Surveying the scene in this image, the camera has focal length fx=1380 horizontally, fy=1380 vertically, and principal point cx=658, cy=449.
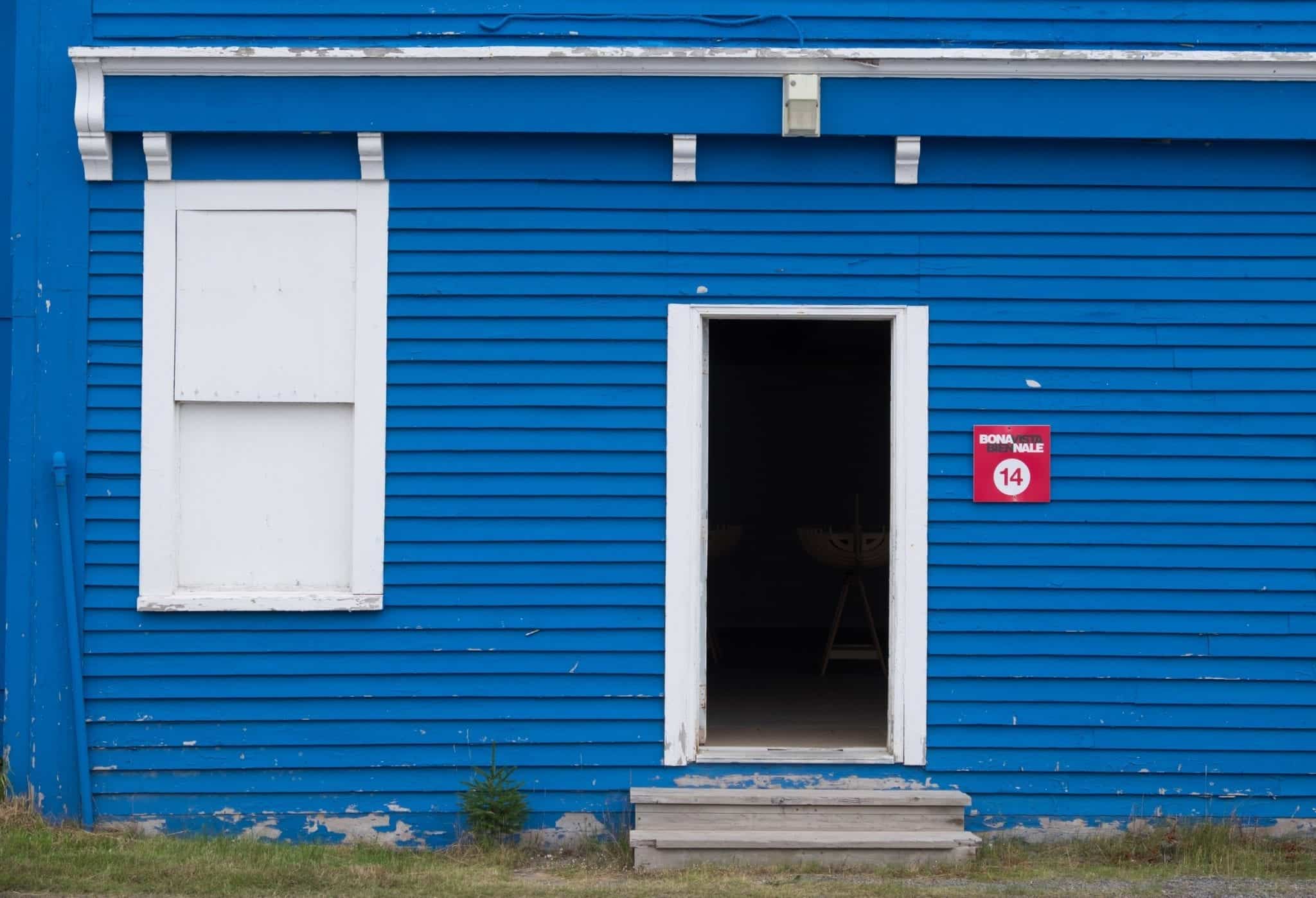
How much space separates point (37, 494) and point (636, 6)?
3.74m

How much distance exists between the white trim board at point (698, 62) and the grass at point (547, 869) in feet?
11.9

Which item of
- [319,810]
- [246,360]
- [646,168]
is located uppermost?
[646,168]

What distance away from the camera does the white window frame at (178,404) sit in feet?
21.7

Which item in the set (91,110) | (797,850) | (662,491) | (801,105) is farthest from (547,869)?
(91,110)

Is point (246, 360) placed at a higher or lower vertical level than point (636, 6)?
lower

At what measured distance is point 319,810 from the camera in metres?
6.66

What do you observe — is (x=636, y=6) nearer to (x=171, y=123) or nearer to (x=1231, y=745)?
(x=171, y=123)

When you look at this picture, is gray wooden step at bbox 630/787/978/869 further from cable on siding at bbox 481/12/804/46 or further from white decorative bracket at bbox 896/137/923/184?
cable on siding at bbox 481/12/804/46

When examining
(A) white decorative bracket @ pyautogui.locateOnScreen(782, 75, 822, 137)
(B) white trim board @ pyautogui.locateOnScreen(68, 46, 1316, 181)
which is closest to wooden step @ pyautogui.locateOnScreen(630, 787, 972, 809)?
(A) white decorative bracket @ pyautogui.locateOnScreen(782, 75, 822, 137)

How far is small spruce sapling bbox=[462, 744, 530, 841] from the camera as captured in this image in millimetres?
6512

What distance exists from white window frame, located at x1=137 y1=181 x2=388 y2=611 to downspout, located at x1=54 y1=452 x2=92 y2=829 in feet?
1.02

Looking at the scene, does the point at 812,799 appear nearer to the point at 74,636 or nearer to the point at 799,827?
the point at 799,827

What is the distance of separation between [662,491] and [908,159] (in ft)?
6.59

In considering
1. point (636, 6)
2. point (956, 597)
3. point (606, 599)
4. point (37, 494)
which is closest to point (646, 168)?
point (636, 6)
